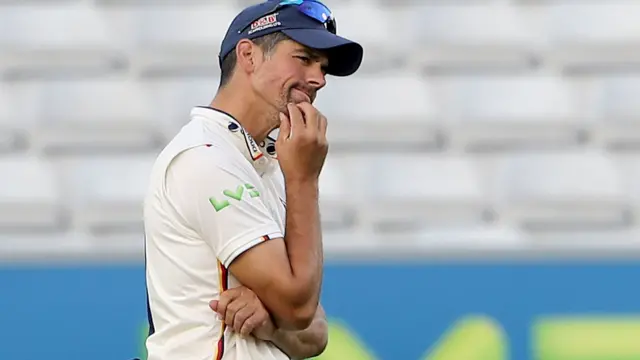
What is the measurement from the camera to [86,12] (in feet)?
11.2

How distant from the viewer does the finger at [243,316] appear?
5.36 feet

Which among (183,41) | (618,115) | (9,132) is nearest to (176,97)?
(183,41)

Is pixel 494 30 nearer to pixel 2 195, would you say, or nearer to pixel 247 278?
pixel 2 195

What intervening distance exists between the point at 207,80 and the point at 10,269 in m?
0.76

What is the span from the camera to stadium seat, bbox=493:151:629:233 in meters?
3.25

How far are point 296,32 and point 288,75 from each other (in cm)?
7

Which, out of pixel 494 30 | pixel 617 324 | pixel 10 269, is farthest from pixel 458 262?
pixel 10 269

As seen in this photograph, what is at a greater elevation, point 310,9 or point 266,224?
point 310,9

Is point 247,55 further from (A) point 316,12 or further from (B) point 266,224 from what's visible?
(B) point 266,224

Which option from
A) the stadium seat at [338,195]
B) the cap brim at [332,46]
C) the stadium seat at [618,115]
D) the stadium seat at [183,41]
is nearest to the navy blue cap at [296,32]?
the cap brim at [332,46]

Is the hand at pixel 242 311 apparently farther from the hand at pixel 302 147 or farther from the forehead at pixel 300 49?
the forehead at pixel 300 49

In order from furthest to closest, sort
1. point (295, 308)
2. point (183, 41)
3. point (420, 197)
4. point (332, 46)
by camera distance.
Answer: point (183, 41) < point (420, 197) < point (332, 46) < point (295, 308)

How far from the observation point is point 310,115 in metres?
1.71

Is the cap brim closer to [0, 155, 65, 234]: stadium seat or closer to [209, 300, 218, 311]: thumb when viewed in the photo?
[209, 300, 218, 311]: thumb
